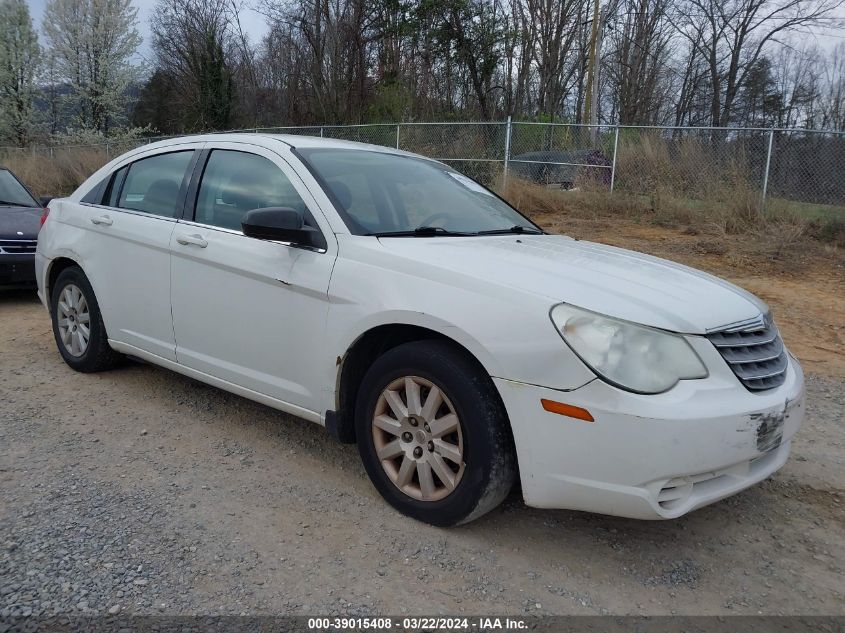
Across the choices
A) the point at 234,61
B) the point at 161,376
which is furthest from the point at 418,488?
the point at 234,61

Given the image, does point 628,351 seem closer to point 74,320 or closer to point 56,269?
point 74,320

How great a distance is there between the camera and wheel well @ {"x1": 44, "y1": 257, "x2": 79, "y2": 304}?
16.5ft

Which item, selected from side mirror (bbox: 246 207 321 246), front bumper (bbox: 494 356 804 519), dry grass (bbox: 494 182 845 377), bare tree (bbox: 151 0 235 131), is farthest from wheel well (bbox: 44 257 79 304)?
bare tree (bbox: 151 0 235 131)

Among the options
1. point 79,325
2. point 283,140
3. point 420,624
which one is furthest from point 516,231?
point 79,325

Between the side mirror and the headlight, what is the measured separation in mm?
1342

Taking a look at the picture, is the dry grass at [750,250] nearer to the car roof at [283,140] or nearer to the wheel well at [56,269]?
the car roof at [283,140]

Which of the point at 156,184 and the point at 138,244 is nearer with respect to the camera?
the point at 138,244

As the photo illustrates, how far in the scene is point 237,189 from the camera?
3.95 metres

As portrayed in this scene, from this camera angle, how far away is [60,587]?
2533mm

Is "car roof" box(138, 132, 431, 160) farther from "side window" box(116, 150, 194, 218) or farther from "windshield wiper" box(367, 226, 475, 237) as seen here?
"windshield wiper" box(367, 226, 475, 237)

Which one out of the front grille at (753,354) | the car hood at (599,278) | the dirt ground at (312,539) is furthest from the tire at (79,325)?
the front grille at (753,354)

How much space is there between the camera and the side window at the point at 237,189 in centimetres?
371

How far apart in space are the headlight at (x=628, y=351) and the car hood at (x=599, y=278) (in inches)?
1.7

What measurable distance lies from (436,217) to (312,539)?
1.78 meters
